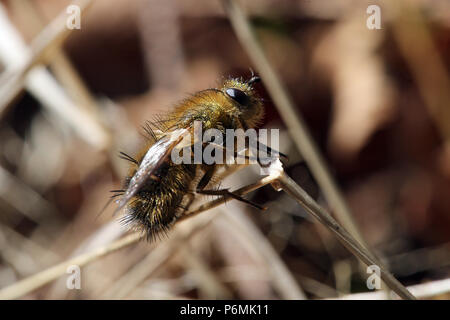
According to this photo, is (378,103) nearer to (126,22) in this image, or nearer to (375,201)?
(375,201)

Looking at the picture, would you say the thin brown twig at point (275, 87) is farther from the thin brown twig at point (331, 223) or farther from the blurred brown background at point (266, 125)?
the thin brown twig at point (331, 223)

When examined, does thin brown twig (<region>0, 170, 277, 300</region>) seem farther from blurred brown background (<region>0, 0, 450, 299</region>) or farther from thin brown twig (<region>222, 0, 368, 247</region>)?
thin brown twig (<region>222, 0, 368, 247</region>)

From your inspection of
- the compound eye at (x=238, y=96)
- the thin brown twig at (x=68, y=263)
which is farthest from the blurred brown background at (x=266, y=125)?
the compound eye at (x=238, y=96)

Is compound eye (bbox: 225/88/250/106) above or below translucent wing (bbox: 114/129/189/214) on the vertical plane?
above

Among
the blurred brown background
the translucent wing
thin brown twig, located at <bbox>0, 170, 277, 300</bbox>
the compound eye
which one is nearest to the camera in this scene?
the translucent wing

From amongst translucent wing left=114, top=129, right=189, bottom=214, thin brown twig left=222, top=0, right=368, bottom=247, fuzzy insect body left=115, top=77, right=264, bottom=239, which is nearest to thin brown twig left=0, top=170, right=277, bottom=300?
fuzzy insect body left=115, top=77, right=264, bottom=239

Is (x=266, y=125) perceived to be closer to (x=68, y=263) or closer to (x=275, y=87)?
(x=275, y=87)

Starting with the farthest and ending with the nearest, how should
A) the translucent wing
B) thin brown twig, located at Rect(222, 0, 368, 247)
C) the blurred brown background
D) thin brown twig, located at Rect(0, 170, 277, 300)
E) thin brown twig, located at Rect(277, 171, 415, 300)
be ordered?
the blurred brown background < thin brown twig, located at Rect(222, 0, 368, 247) < thin brown twig, located at Rect(0, 170, 277, 300) < the translucent wing < thin brown twig, located at Rect(277, 171, 415, 300)

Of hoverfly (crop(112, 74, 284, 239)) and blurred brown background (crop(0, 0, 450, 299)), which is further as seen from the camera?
blurred brown background (crop(0, 0, 450, 299))
